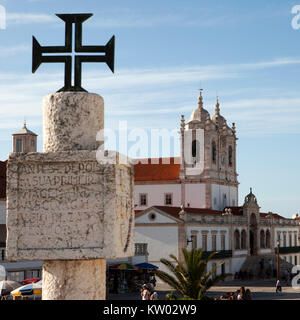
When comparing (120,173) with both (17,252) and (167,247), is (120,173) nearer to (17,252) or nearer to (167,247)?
(17,252)

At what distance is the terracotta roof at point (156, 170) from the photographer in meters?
66.8

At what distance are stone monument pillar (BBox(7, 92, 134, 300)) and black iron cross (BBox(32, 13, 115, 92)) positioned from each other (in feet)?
0.76

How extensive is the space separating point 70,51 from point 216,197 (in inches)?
2386

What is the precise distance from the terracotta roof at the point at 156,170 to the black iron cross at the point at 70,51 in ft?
197

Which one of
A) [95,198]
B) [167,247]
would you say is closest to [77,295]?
[95,198]

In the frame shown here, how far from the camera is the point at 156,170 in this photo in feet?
224

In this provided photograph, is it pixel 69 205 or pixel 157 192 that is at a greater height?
pixel 157 192

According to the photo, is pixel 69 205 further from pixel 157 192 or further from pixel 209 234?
pixel 157 192

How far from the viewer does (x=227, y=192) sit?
69125 millimetres

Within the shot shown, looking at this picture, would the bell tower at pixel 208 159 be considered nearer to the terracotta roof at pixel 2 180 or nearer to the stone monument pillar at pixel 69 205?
the terracotta roof at pixel 2 180

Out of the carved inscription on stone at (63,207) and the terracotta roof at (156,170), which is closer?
the carved inscription on stone at (63,207)

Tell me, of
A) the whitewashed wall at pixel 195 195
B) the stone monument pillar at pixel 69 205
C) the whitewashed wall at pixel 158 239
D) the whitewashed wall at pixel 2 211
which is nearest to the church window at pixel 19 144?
the whitewashed wall at pixel 158 239

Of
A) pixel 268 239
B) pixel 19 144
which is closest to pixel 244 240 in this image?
pixel 268 239

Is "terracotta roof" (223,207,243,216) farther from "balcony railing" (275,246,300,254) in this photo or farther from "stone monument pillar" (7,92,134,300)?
"stone monument pillar" (7,92,134,300)
